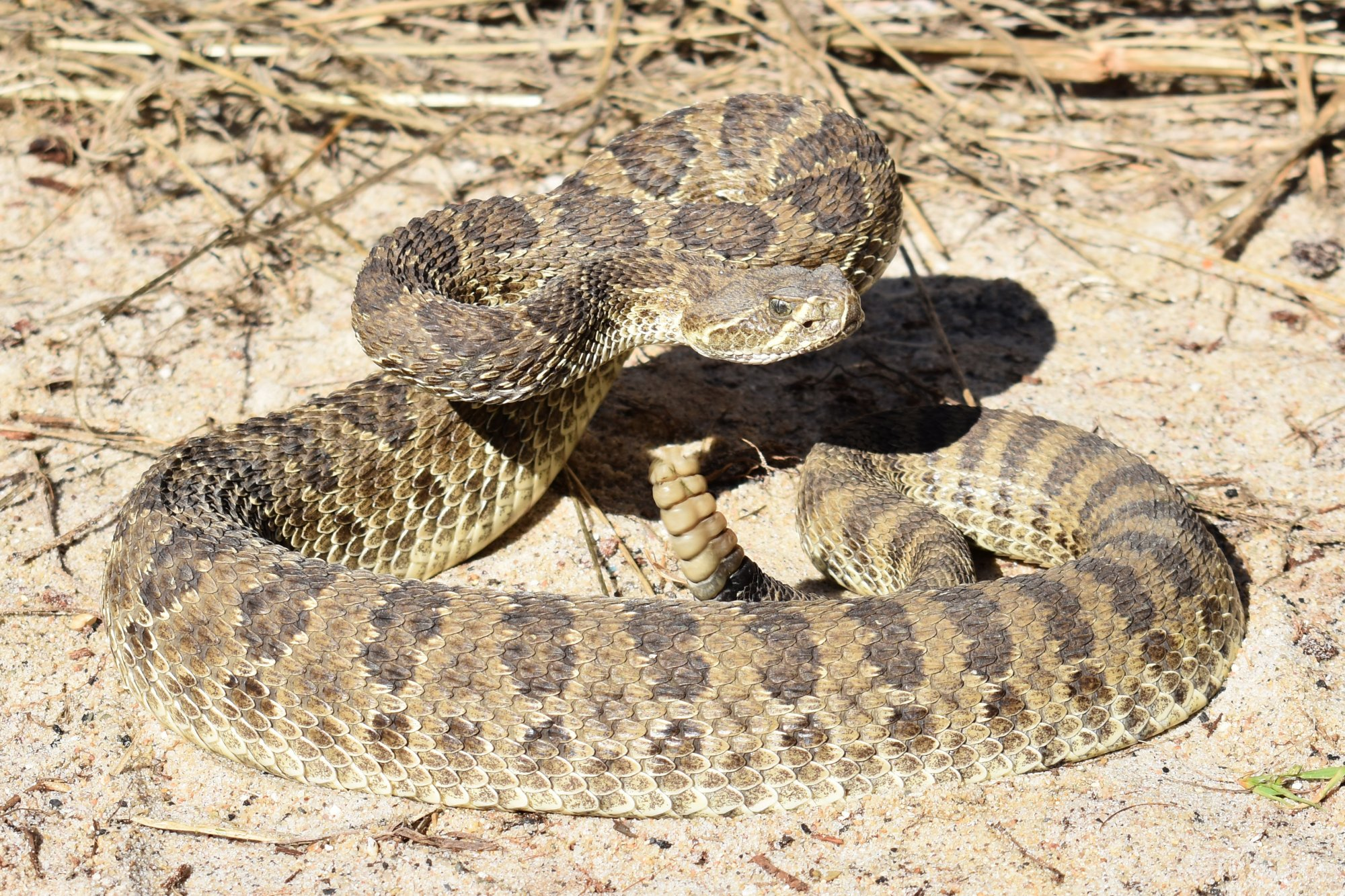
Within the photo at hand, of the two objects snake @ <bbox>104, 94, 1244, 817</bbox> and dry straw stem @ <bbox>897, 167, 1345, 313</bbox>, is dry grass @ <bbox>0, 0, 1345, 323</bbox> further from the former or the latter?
snake @ <bbox>104, 94, 1244, 817</bbox>

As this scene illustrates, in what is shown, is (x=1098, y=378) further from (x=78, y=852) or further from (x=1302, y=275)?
(x=78, y=852)

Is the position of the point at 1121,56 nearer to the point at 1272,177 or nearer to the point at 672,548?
the point at 1272,177

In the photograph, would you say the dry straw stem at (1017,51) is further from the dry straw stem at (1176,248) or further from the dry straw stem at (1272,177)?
the dry straw stem at (1272,177)

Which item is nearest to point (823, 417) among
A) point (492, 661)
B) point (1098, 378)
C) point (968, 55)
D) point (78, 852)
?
point (1098, 378)

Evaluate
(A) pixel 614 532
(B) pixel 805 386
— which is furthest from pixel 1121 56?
(A) pixel 614 532

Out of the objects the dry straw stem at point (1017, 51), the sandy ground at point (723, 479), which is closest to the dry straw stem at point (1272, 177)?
the sandy ground at point (723, 479)
